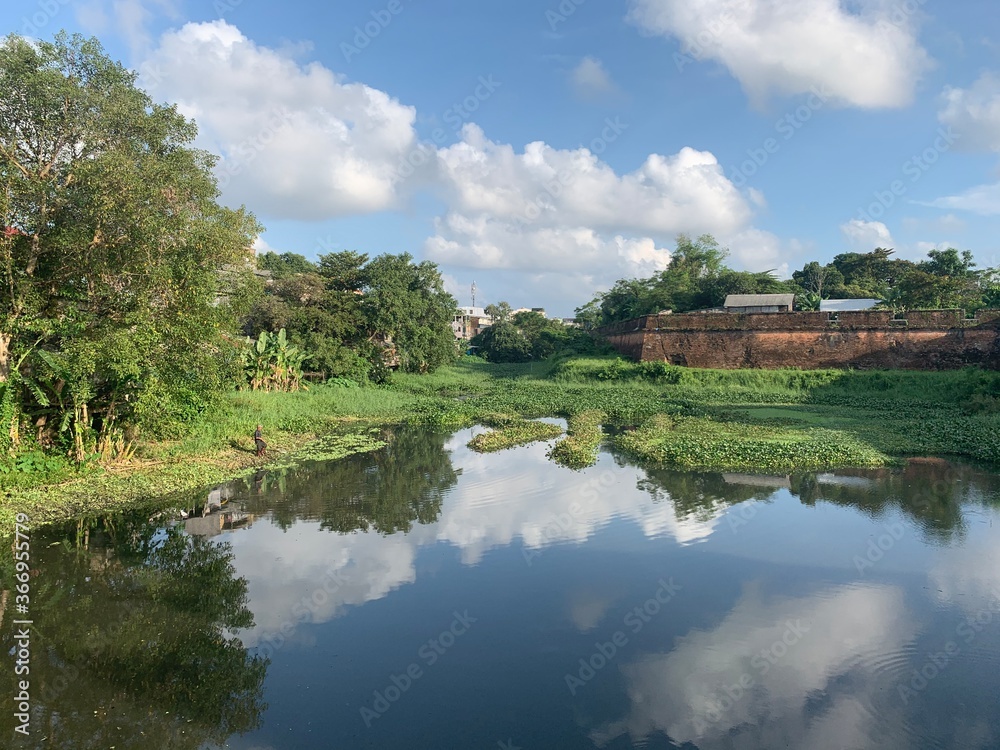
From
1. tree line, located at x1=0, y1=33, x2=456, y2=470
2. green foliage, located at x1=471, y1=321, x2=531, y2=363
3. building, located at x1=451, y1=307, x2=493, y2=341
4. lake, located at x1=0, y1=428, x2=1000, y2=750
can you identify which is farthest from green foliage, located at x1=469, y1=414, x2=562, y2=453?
building, located at x1=451, y1=307, x2=493, y2=341

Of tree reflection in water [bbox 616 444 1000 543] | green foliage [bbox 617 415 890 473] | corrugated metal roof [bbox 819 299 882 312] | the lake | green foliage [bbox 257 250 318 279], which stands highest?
green foliage [bbox 257 250 318 279]

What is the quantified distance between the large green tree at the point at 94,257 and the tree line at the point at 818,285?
31.8m

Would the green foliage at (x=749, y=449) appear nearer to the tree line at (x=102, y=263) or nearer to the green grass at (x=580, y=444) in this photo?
the green grass at (x=580, y=444)

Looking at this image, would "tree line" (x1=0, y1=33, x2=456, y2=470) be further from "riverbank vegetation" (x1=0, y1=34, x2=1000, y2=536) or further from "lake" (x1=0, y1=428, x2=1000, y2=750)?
"lake" (x1=0, y1=428, x2=1000, y2=750)

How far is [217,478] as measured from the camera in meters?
12.7

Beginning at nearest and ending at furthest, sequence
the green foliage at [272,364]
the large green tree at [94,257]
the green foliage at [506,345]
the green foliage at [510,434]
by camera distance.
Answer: the large green tree at [94,257], the green foliage at [510,434], the green foliage at [272,364], the green foliage at [506,345]

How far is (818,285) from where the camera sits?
1900 inches

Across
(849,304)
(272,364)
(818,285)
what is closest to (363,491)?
(272,364)

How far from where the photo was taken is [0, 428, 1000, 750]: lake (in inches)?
200

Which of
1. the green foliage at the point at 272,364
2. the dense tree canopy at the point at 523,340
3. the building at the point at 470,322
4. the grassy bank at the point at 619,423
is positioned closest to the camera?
the grassy bank at the point at 619,423

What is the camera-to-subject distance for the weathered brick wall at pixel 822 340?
2528 centimetres

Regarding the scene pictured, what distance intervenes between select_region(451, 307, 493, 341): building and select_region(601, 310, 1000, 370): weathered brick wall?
1665 inches

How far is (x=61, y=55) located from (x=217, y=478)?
8.09 metres

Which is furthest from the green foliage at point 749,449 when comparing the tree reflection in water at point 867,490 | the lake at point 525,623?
the lake at point 525,623
